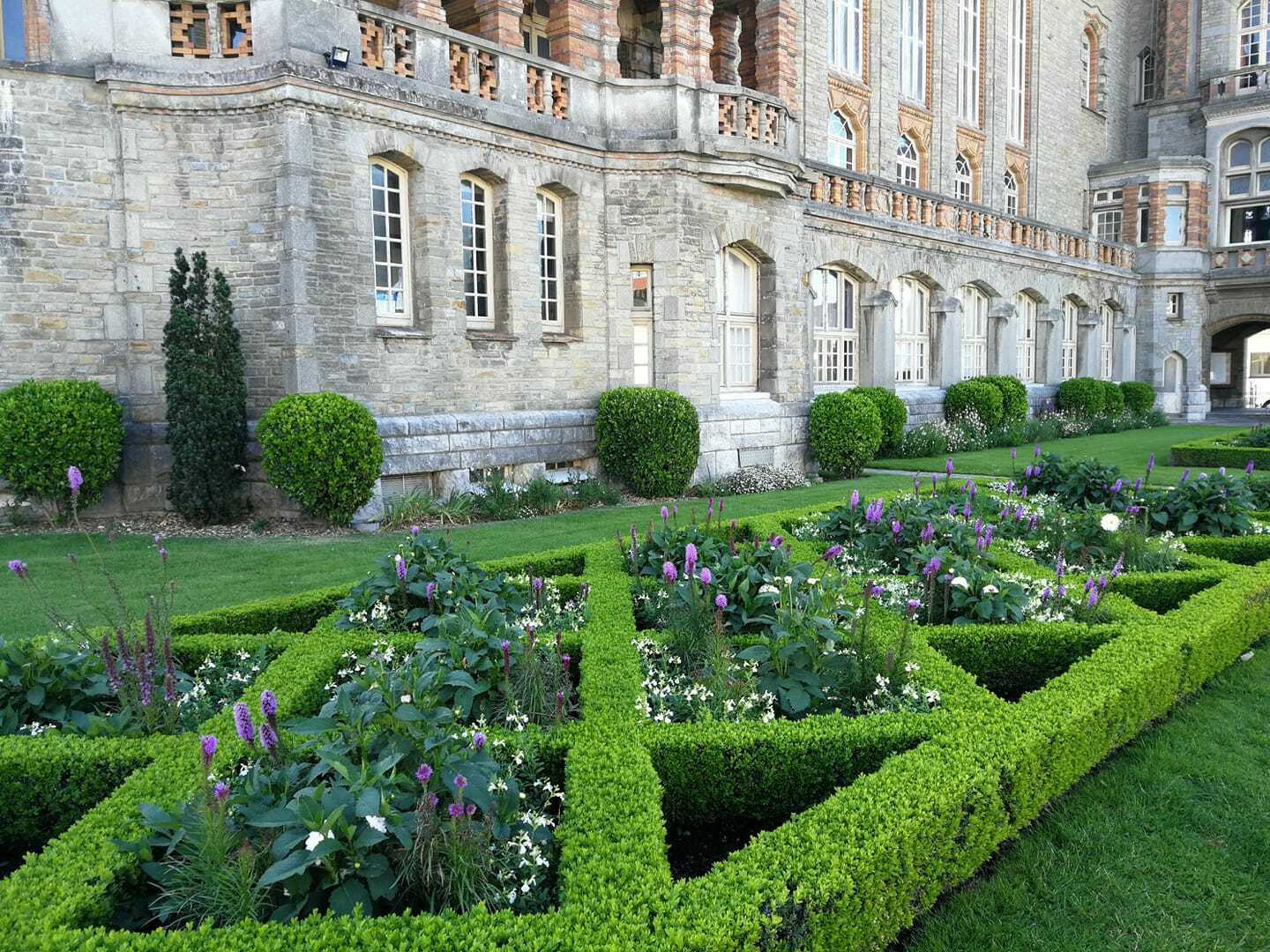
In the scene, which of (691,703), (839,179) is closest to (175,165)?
(691,703)

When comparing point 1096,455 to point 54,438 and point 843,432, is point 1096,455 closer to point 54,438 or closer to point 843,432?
point 843,432

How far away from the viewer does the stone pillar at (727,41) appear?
18.0 meters

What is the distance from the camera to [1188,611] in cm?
554

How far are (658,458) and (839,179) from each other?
8.66 meters

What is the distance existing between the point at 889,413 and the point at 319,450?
11.2m

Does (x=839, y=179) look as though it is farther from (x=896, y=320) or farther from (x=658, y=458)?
(x=658, y=458)

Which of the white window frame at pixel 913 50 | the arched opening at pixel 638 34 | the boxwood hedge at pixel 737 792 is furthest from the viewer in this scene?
the white window frame at pixel 913 50

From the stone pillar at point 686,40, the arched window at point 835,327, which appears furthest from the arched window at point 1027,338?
the stone pillar at point 686,40

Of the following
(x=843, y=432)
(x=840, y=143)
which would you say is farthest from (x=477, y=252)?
(x=840, y=143)

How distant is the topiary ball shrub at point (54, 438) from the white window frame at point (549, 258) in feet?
19.3

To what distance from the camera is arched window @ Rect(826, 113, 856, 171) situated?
22.6 m

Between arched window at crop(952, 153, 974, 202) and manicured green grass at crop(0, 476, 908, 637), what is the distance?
18.9 metres

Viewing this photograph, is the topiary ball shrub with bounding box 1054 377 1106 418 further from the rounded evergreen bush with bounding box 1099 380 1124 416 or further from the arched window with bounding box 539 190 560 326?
the arched window with bounding box 539 190 560 326

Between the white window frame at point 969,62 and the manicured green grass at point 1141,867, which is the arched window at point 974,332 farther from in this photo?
the manicured green grass at point 1141,867
